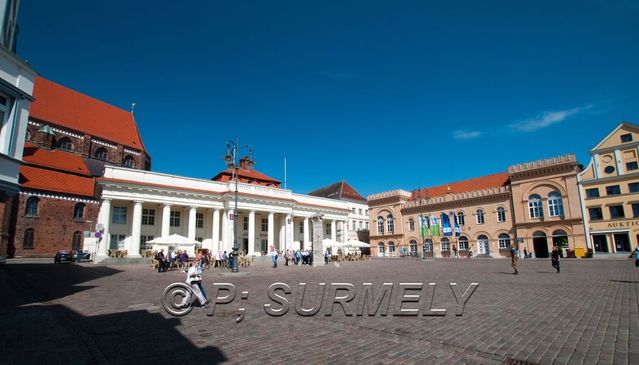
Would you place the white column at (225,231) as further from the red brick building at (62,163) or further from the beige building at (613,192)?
the beige building at (613,192)

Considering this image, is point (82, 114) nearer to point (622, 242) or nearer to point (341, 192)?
point (341, 192)

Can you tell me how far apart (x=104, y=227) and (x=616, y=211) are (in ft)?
176

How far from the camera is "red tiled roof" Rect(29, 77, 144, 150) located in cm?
4472

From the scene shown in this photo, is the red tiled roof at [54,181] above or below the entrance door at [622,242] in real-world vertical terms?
above

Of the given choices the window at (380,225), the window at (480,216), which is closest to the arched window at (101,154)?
the window at (380,225)

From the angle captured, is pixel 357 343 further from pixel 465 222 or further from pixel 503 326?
pixel 465 222

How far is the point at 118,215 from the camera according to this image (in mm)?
36062

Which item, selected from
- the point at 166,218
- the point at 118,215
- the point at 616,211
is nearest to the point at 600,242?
the point at 616,211

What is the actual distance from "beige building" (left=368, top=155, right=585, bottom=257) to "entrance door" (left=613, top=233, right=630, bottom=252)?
2.97m

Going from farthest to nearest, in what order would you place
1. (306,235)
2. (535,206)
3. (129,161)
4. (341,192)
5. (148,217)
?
(341,192) < (306,235) < (129,161) < (535,206) < (148,217)

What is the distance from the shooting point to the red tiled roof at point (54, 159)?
40188 mm

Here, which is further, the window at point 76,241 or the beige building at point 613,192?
the window at point 76,241

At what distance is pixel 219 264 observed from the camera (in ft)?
94.6

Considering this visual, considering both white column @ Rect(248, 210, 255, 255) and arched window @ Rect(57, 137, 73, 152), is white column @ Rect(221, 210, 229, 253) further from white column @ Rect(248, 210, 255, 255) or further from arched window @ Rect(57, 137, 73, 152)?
arched window @ Rect(57, 137, 73, 152)
